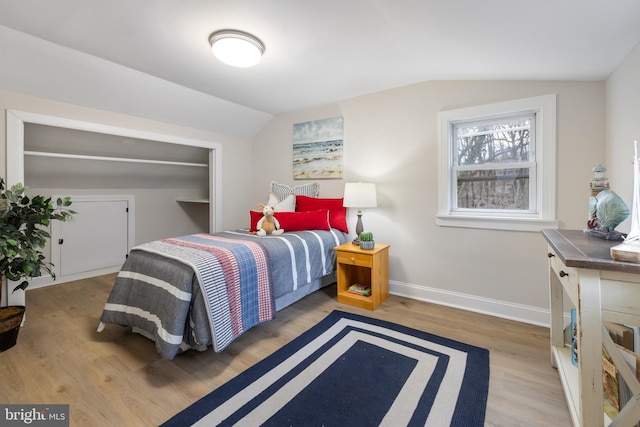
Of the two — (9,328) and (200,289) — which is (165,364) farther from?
(9,328)

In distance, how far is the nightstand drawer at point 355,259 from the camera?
257 cm

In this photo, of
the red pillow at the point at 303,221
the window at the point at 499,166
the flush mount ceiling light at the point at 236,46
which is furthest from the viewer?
the red pillow at the point at 303,221

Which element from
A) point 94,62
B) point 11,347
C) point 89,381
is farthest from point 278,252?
point 94,62

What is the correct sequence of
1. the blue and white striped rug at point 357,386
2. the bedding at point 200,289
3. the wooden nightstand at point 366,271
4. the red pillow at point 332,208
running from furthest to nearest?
the red pillow at point 332,208 → the wooden nightstand at point 366,271 → the bedding at point 200,289 → the blue and white striped rug at point 357,386

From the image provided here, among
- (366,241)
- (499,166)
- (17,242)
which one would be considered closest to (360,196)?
(366,241)

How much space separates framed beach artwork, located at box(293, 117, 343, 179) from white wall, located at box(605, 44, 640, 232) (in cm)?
224

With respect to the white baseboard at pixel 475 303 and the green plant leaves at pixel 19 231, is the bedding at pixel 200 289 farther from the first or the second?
the white baseboard at pixel 475 303

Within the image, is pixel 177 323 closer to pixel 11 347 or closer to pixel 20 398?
pixel 20 398

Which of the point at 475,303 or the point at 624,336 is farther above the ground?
the point at 624,336

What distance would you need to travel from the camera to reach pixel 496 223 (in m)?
2.41

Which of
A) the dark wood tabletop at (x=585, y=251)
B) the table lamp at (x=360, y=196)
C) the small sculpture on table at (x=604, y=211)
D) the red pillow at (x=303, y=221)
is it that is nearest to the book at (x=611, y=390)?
the dark wood tabletop at (x=585, y=251)

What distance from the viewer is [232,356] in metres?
1.85

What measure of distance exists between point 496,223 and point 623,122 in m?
1.02

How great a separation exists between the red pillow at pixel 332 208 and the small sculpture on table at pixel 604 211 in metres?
2.08
